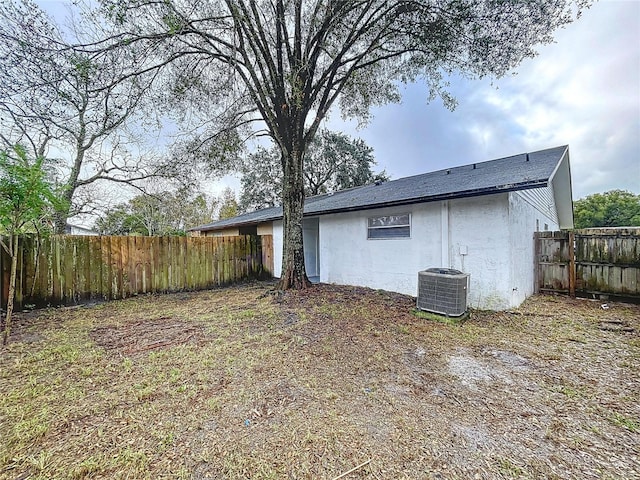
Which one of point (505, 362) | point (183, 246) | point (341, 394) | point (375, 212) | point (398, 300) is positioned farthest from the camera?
point (183, 246)

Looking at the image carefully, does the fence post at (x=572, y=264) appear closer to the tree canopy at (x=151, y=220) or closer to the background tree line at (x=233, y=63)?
the background tree line at (x=233, y=63)

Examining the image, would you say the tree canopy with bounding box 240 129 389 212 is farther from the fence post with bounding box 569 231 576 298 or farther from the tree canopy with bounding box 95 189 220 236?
the fence post with bounding box 569 231 576 298

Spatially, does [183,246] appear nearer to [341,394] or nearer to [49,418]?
[49,418]

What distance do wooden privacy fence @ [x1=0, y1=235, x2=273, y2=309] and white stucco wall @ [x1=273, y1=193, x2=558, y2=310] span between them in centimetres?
407

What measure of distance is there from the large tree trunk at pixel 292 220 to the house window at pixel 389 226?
82.2 inches

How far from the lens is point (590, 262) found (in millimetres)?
6676

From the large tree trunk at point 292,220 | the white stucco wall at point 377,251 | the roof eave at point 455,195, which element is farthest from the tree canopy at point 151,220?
the roof eave at point 455,195

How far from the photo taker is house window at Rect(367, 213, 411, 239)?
7.41 m

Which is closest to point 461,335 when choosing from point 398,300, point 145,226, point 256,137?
point 398,300

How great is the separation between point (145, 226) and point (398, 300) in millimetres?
19706

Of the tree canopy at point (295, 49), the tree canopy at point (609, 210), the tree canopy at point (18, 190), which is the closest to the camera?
the tree canopy at point (18, 190)

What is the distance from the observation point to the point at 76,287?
267 inches

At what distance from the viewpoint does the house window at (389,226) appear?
741 cm

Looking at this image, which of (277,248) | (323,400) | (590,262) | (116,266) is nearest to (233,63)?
(116,266)
